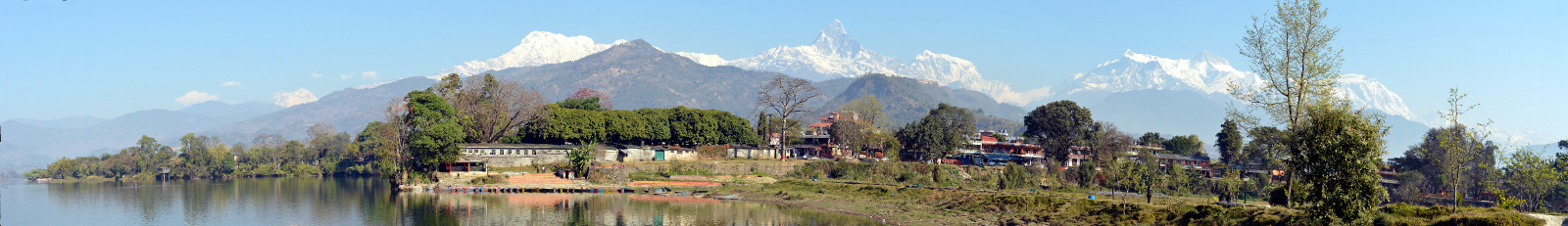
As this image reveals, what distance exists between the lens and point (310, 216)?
55594 millimetres

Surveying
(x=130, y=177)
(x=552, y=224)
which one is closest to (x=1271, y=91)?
(x=552, y=224)

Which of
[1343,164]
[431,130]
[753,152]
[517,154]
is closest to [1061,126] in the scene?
[753,152]

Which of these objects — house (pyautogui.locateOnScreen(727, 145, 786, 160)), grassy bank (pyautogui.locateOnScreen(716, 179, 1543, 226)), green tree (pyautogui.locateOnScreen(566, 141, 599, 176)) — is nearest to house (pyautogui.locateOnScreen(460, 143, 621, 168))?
green tree (pyautogui.locateOnScreen(566, 141, 599, 176))

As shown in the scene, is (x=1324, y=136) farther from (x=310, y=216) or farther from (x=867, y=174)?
(x=867, y=174)

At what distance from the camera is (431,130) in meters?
78.7

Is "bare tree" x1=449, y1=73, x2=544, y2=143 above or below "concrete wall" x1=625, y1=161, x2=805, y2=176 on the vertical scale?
above

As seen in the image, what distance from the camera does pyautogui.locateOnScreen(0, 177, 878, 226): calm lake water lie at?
170 feet

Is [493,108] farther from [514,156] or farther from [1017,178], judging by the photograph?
[1017,178]

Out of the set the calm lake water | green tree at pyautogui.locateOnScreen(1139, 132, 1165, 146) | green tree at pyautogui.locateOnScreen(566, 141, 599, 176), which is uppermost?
green tree at pyautogui.locateOnScreen(1139, 132, 1165, 146)

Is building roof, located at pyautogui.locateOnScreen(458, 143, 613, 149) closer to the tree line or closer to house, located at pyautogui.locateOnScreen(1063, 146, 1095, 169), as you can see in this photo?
the tree line

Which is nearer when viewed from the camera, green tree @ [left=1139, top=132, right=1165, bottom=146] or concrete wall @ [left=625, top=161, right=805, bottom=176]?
concrete wall @ [left=625, top=161, right=805, bottom=176]

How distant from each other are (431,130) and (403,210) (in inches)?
867

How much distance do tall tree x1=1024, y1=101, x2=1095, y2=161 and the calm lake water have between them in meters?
55.2

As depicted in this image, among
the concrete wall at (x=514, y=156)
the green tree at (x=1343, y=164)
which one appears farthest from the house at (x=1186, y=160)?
the green tree at (x=1343, y=164)
